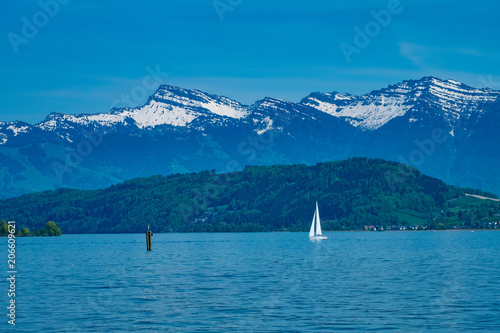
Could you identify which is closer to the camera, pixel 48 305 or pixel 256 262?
pixel 48 305

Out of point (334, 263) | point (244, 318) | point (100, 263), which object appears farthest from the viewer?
point (100, 263)

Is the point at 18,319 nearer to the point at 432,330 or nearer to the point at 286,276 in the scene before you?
the point at 432,330

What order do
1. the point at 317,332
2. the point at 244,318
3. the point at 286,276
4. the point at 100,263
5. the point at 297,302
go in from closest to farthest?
1. the point at 317,332
2. the point at 244,318
3. the point at 297,302
4. the point at 286,276
5. the point at 100,263

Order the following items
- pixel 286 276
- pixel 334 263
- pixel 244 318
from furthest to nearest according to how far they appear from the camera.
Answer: pixel 334 263 → pixel 286 276 → pixel 244 318

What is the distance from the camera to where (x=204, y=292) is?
89.2 meters

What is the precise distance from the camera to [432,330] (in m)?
62.7

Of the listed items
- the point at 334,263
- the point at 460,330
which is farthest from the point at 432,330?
the point at 334,263

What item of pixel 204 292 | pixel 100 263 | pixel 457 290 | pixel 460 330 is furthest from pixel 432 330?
pixel 100 263

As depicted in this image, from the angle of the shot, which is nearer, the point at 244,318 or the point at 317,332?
the point at 317,332

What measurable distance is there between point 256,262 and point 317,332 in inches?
3198

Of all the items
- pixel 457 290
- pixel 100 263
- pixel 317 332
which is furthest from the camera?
pixel 100 263

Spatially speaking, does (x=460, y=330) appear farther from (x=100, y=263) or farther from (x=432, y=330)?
(x=100, y=263)

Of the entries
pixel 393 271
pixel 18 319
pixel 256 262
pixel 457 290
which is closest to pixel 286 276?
pixel 393 271

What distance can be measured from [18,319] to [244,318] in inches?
747
